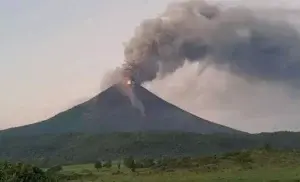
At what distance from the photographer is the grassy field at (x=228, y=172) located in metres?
59.8

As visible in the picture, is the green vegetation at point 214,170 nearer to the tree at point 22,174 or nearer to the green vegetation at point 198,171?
the green vegetation at point 198,171

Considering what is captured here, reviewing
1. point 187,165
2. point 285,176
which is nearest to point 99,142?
point 187,165

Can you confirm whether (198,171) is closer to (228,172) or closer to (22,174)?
(228,172)

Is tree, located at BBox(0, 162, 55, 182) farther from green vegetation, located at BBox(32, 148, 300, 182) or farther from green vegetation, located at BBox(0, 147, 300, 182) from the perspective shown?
green vegetation, located at BBox(32, 148, 300, 182)

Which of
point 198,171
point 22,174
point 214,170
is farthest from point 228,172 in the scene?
point 22,174

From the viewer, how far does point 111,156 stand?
167 metres

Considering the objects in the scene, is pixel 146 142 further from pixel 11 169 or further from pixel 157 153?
pixel 11 169

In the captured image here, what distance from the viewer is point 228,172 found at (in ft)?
223

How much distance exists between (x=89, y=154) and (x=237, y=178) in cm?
12070

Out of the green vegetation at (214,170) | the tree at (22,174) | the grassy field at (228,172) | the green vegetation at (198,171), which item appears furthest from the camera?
the green vegetation at (214,170)

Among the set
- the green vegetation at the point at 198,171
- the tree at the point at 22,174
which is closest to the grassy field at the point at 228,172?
the green vegetation at the point at 198,171

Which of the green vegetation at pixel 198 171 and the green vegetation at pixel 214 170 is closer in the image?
the green vegetation at pixel 198 171

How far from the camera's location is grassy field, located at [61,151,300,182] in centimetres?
5975

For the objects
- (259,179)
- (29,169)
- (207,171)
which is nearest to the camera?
(29,169)
